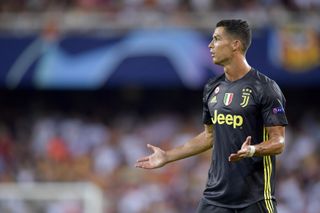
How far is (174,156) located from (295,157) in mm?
7641

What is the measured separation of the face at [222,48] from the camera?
649 cm

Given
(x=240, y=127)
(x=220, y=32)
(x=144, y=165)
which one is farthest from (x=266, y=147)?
(x=144, y=165)

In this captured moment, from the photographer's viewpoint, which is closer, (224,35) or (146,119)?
(224,35)

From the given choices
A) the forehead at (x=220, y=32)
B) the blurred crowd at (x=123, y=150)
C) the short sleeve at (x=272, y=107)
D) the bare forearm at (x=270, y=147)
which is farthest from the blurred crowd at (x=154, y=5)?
the bare forearm at (x=270, y=147)

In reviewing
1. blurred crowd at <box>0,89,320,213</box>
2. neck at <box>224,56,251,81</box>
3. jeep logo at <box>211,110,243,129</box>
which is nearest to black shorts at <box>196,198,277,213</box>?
jeep logo at <box>211,110,243,129</box>

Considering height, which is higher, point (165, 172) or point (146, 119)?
point (146, 119)

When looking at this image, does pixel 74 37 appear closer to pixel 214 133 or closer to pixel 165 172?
pixel 165 172

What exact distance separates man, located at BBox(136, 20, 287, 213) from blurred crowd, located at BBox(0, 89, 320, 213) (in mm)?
6350

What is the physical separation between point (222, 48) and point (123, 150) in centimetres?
858

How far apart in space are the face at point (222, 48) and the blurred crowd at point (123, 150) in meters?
6.46

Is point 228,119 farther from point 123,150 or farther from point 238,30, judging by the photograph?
point 123,150

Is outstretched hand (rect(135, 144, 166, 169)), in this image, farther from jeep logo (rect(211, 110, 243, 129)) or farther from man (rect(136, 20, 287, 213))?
jeep logo (rect(211, 110, 243, 129))

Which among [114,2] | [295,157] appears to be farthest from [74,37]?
[295,157]

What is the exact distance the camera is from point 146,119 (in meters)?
15.9
